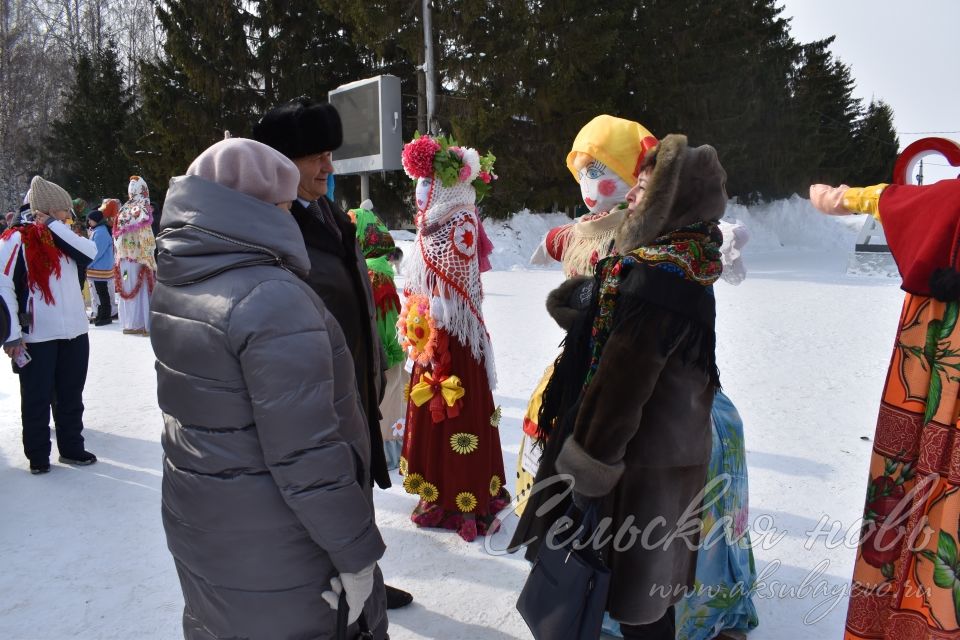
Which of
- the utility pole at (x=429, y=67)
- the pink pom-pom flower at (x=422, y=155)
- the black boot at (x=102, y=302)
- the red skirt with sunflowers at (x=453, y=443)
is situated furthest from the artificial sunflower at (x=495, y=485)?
the utility pole at (x=429, y=67)

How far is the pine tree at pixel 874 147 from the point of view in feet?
106

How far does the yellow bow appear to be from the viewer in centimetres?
352

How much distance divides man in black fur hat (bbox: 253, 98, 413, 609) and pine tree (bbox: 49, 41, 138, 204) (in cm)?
2594

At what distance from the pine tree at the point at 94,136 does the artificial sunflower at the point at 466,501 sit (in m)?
25.5

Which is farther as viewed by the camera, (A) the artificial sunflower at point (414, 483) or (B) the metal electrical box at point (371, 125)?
(B) the metal electrical box at point (371, 125)

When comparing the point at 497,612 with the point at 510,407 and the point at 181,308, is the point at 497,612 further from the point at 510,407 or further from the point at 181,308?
the point at 510,407

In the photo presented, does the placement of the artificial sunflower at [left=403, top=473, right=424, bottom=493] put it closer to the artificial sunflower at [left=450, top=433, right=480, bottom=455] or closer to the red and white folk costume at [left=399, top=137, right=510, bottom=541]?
the red and white folk costume at [left=399, top=137, right=510, bottom=541]

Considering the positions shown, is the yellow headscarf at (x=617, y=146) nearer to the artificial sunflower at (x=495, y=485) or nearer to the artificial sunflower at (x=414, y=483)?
the artificial sunflower at (x=495, y=485)

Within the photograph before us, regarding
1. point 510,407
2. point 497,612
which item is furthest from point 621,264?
point 510,407

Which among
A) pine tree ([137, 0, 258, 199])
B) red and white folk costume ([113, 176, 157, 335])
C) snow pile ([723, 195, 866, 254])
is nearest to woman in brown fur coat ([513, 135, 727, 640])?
red and white folk costume ([113, 176, 157, 335])

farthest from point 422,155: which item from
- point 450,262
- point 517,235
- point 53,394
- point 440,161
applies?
point 517,235

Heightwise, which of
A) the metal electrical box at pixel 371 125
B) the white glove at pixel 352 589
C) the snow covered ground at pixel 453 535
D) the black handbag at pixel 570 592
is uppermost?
the metal electrical box at pixel 371 125

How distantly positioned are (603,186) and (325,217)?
47.4 inches

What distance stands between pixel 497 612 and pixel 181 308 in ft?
6.70
